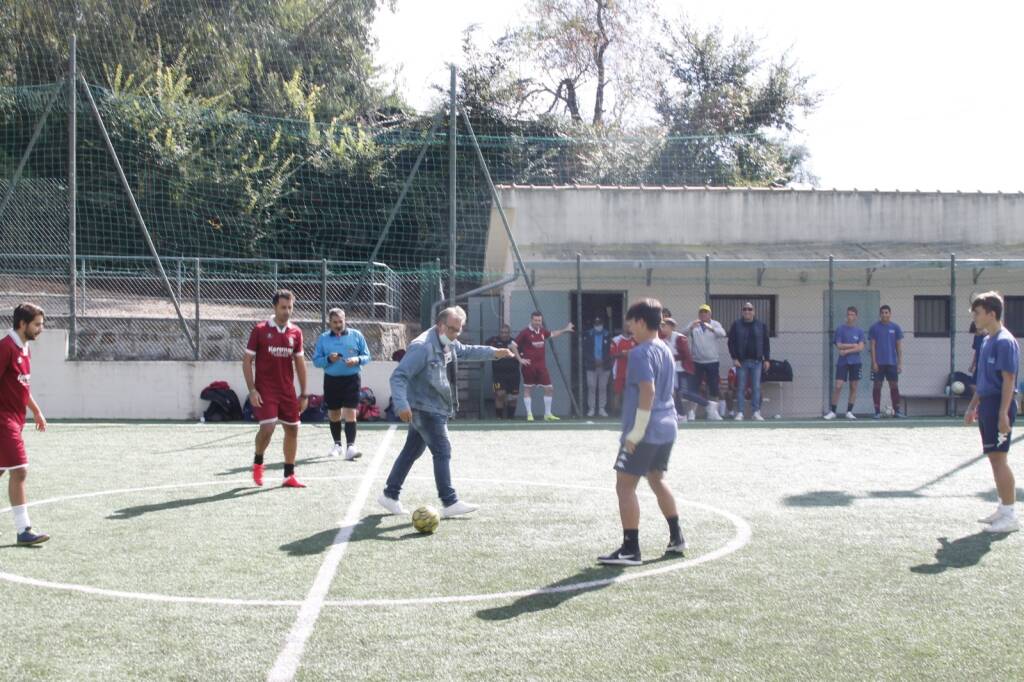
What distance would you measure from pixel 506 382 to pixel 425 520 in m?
10.5

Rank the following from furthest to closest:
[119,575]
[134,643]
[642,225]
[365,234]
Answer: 1. [365,234]
2. [642,225]
3. [119,575]
4. [134,643]

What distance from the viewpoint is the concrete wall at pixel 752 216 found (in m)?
21.0

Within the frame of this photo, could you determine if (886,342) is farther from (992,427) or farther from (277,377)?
(277,377)

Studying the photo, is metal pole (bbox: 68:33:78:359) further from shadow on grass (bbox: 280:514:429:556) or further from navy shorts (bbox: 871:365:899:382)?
navy shorts (bbox: 871:365:899:382)

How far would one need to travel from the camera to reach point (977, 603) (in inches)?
227

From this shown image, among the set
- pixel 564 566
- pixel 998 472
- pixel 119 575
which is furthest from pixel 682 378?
pixel 119 575

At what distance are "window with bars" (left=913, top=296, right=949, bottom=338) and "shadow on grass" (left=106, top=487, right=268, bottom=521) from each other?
15081 mm

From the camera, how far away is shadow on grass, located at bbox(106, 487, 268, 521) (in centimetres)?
863

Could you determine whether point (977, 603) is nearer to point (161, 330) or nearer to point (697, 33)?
point (161, 330)

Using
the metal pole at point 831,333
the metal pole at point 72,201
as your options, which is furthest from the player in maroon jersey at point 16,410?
the metal pole at point 831,333

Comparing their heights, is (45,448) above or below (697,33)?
Answer: below

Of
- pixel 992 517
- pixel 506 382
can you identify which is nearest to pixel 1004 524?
pixel 992 517

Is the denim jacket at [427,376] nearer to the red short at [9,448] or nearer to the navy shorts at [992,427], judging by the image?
the red short at [9,448]

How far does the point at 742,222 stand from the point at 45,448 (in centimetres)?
1388
